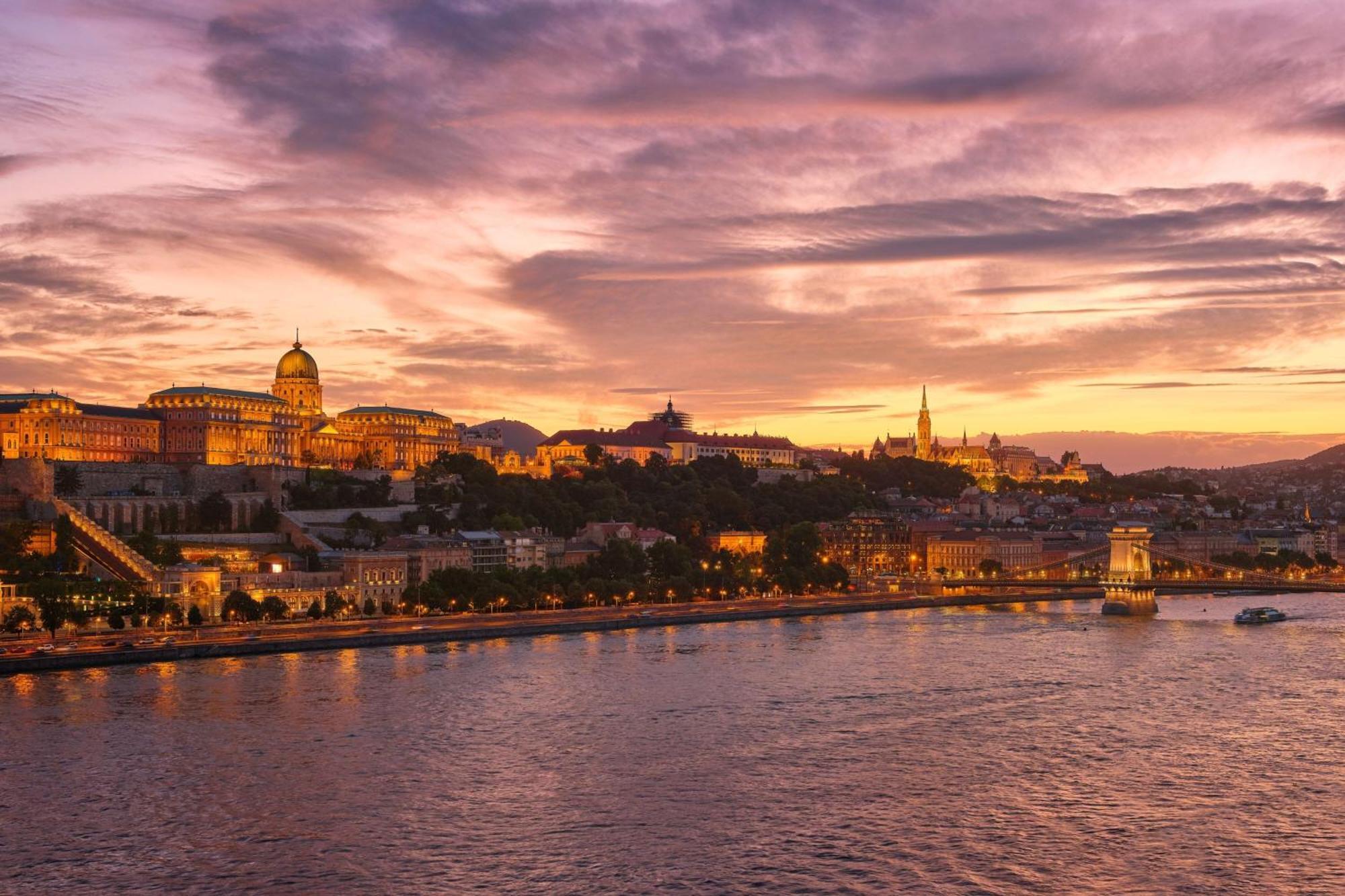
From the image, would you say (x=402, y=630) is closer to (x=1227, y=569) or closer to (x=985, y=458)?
(x=1227, y=569)

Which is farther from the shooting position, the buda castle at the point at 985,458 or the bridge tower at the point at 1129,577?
the buda castle at the point at 985,458

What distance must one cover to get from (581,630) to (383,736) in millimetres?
19264

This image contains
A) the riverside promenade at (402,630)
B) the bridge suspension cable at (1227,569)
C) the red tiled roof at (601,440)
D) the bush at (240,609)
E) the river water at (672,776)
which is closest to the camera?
the river water at (672,776)

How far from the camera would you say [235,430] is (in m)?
61.6

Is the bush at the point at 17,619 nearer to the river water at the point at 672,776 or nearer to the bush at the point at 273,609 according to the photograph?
the river water at the point at 672,776

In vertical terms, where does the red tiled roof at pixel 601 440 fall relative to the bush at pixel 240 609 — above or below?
above

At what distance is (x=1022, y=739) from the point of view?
23906 millimetres

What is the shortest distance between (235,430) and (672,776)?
1758 inches

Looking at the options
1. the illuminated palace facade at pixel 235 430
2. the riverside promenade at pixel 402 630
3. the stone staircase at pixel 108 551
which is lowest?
the riverside promenade at pixel 402 630

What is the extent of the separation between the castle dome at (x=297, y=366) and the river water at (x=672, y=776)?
40.1 m

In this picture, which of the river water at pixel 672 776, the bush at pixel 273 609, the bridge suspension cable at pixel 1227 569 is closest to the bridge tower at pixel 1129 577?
the bridge suspension cable at pixel 1227 569

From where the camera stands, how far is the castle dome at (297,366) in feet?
239

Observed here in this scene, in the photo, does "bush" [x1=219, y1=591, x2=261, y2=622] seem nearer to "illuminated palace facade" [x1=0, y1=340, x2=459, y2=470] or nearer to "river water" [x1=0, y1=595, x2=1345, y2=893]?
"river water" [x1=0, y1=595, x2=1345, y2=893]

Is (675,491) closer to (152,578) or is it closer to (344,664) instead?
Result: (152,578)
